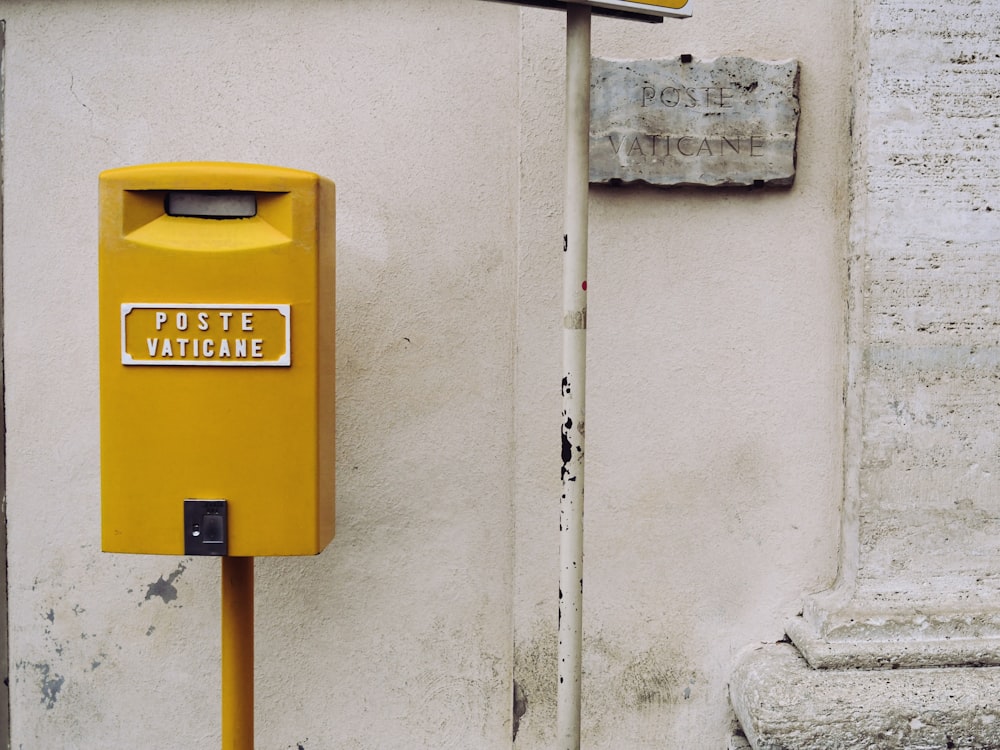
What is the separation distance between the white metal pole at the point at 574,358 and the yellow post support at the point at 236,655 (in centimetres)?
88

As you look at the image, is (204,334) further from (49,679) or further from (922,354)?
(922,354)

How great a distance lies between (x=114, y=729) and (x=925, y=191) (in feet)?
Result: 9.84

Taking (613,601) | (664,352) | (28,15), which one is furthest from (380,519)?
(28,15)

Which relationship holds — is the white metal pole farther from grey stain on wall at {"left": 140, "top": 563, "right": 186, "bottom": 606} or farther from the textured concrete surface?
grey stain on wall at {"left": 140, "top": 563, "right": 186, "bottom": 606}

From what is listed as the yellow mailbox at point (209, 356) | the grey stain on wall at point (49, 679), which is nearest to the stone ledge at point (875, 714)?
the yellow mailbox at point (209, 356)

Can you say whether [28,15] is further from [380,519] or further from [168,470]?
[380,519]

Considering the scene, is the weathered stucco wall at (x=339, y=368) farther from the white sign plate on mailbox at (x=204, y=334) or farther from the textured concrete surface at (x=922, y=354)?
the textured concrete surface at (x=922, y=354)

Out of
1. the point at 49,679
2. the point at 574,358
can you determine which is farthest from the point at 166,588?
the point at 574,358

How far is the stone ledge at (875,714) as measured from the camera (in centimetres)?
232

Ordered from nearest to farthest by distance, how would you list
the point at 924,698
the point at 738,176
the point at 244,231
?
the point at 244,231
the point at 924,698
the point at 738,176

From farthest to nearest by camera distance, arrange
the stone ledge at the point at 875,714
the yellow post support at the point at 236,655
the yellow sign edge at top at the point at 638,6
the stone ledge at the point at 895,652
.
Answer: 1. the stone ledge at the point at 895,652
2. the stone ledge at the point at 875,714
3. the yellow post support at the point at 236,655
4. the yellow sign edge at top at the point at 638,6

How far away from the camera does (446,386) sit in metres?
2.62

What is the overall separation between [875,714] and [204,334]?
2.05m

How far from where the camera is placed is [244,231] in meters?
1.96
